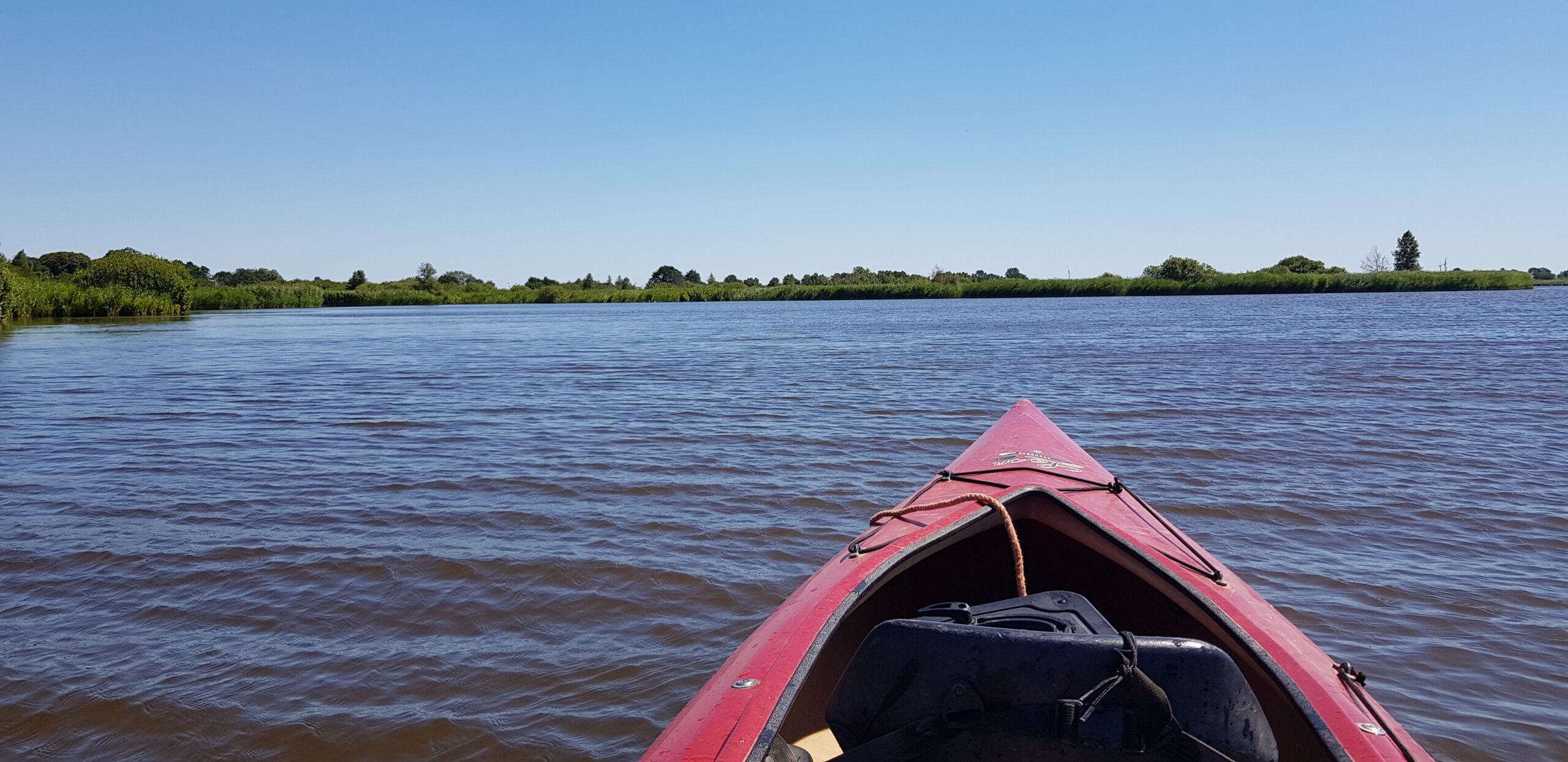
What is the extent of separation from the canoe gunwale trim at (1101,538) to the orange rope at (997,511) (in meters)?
0.05

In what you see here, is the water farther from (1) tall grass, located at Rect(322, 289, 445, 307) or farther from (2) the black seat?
(1) tall grass, located at Rect(322, 289, 445, 307)

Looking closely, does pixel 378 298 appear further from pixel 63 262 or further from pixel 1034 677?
pixel 1034 677

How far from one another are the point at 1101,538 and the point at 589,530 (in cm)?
324

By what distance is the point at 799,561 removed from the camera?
183 inches

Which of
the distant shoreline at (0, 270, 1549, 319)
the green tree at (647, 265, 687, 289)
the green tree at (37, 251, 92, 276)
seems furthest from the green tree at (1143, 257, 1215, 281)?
the green tree at (37, 251, 92, 276)

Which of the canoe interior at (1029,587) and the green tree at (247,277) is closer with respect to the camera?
the canoe interior at (1029,587)

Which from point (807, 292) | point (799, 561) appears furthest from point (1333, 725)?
point (807, 292)

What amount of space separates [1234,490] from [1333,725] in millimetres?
4381

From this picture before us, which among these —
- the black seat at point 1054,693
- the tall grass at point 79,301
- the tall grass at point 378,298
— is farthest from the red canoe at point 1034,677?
the tall grass at point 378,298

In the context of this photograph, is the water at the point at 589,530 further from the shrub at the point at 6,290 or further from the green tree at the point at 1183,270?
the green tree at the point at 1183,270

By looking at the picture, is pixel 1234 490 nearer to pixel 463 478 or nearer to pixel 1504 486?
pixel 1504 486

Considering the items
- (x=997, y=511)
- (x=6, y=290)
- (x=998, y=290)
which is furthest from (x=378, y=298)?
(x=997, y=511)

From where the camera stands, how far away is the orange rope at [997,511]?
2.54 metres

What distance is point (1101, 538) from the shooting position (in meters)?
2.80
